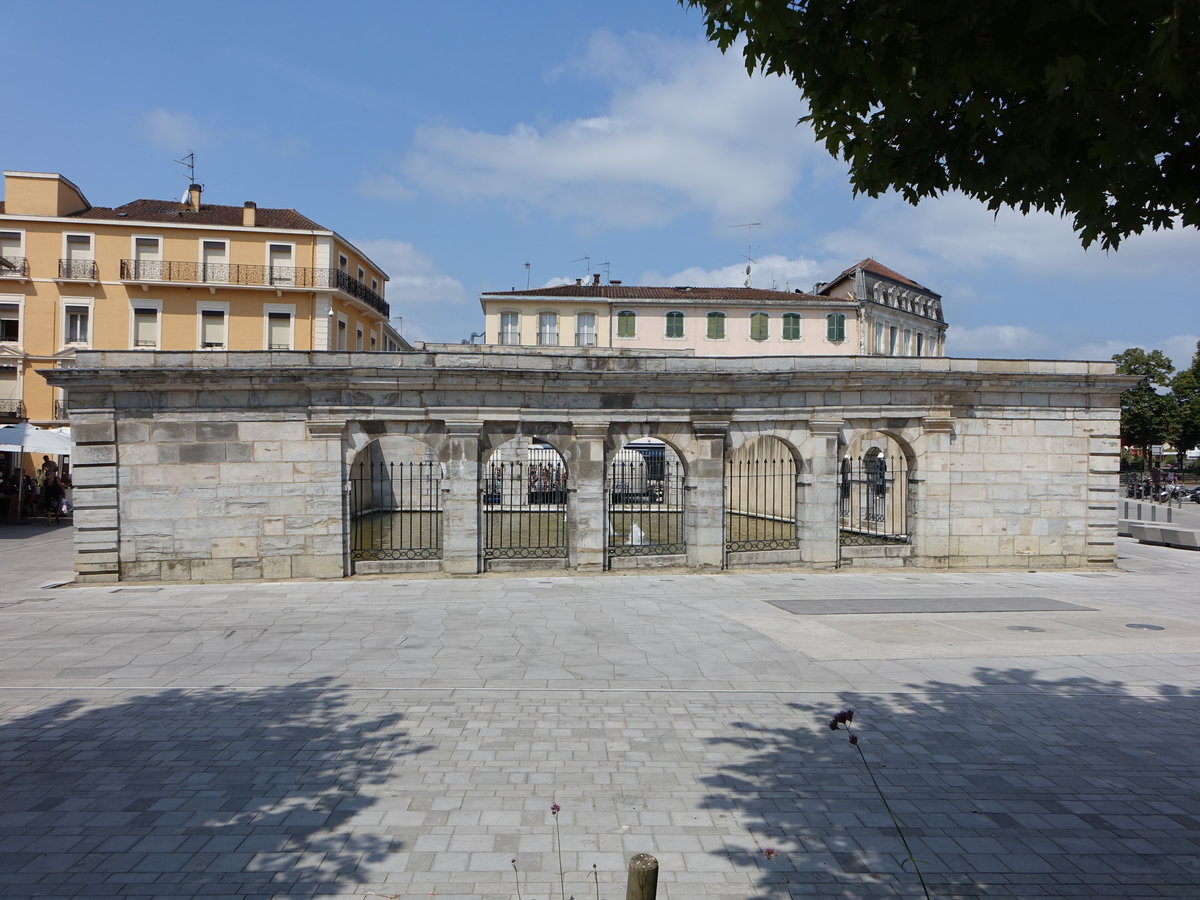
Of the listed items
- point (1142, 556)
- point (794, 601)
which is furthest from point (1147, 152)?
point (1142, 556)

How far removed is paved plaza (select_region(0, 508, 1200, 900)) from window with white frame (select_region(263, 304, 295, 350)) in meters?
27.5

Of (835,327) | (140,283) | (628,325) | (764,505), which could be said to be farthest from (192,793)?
(835,327)

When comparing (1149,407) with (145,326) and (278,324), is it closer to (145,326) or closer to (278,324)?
(278,324)

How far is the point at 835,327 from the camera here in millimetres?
46938

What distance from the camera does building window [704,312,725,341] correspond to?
147ft

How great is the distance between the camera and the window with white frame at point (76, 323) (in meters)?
34.8

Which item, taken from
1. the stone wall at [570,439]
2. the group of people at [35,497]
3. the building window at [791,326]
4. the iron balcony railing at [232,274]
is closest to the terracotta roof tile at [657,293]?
the building window at [791,326]

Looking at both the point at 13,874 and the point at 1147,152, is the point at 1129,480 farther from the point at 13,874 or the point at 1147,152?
the point at 13,874

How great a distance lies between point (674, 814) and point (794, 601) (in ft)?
24.9

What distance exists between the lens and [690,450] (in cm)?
1488

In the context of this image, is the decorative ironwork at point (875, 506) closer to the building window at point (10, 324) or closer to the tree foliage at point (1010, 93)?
the tree foliage at point (1010, 93)

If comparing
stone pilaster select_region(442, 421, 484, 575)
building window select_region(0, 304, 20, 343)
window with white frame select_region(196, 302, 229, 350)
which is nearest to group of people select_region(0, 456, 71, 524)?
window with white frame select_region(196, 302, 229, 350)

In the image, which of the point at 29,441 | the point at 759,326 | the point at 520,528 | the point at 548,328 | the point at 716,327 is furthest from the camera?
the point at 759,326

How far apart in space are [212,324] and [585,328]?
19.6 m
